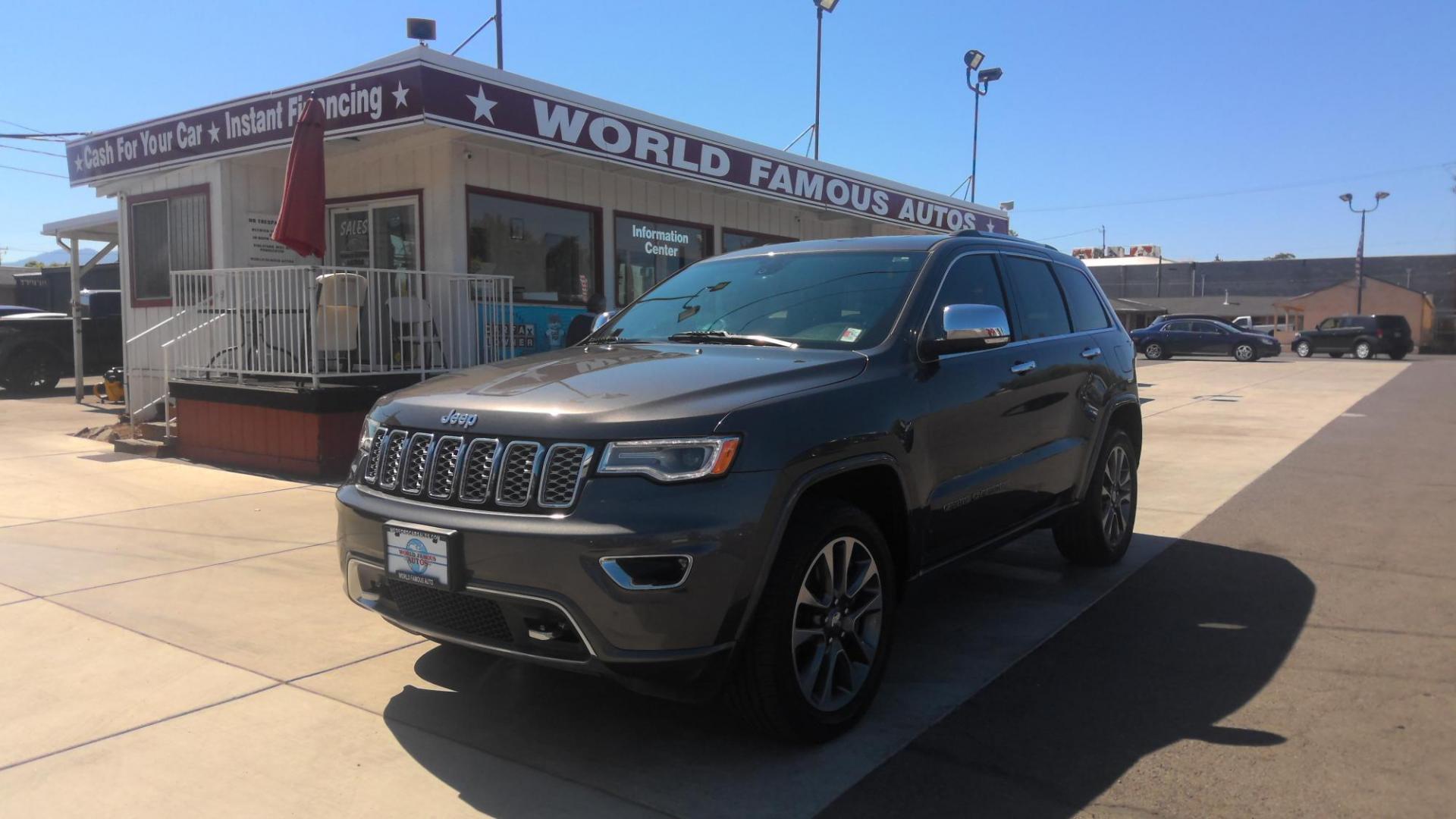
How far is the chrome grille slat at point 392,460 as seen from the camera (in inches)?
139

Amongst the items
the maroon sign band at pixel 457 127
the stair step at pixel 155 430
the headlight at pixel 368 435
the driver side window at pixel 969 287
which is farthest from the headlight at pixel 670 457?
the stair step at pixel 155 430

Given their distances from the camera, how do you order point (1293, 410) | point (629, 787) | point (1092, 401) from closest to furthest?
point (629, 787)
point (1092, 401)
point (1293, 410)

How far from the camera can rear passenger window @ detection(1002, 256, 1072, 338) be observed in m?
5.03

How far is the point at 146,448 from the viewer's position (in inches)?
394

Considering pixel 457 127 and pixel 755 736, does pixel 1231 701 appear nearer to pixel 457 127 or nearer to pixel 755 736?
pixel 755 736

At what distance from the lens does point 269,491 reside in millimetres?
8062

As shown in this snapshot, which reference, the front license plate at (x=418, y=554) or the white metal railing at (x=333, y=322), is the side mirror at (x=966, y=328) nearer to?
the front license plate at (x=418, y=554)

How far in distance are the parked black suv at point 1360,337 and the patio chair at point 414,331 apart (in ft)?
124

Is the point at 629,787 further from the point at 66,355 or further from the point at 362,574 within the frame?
the point at 66,355

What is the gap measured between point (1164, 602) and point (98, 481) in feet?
27.4

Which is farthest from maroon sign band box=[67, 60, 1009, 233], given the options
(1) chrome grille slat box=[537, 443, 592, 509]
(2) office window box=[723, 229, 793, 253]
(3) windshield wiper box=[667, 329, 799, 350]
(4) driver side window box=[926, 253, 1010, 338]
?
A: (1) chrome grille slat box=[537, 443, 592, 509]

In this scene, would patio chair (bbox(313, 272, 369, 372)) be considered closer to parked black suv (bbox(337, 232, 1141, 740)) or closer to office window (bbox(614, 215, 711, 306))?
office window (bbox(614, 215, 711, 306))

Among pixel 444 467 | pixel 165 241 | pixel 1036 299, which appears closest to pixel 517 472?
pixel 444 467

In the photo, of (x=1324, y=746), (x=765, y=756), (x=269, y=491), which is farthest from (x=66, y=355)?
(x=1324, y=746)
